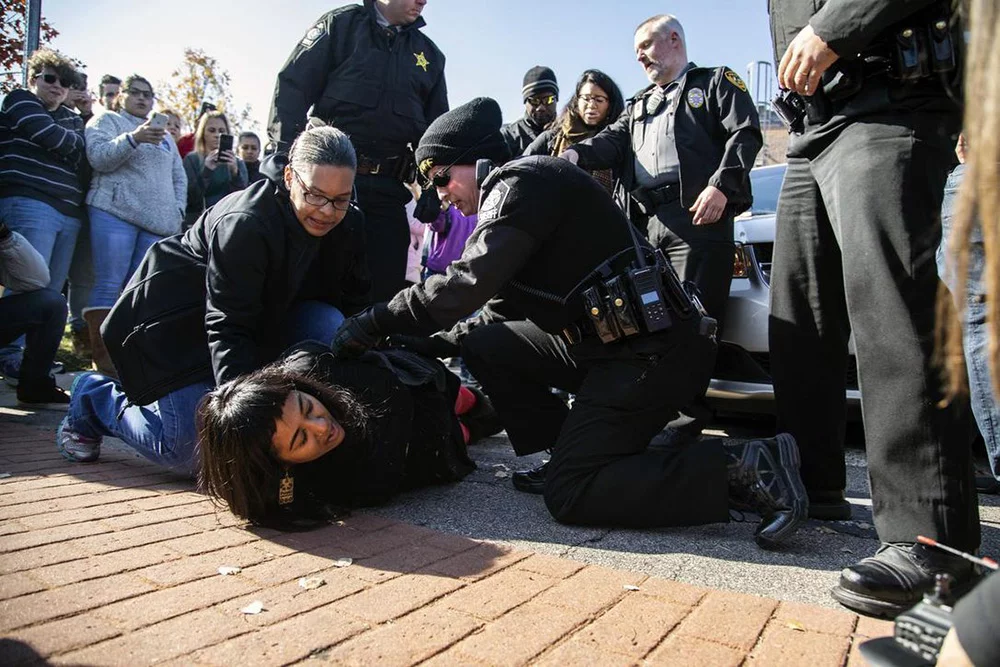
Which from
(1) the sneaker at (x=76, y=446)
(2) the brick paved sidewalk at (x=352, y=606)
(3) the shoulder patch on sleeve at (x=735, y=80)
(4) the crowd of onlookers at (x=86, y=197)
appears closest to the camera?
(2) the brick paved sidewalk at (x=352, y=606)

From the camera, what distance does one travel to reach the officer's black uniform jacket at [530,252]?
2553 mm

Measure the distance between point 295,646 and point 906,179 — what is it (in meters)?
1.81

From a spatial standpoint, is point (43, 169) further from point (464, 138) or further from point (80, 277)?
point (464, 138)

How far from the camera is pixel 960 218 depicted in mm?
883

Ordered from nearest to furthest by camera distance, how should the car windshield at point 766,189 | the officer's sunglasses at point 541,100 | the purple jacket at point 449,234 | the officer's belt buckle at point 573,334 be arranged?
the officer's belt buckle at point 573,334, the car windshield at point 766,189, the purple jacket at point 449,234, the officer's sunglasses at point 541,100

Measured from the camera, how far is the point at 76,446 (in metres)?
3.34

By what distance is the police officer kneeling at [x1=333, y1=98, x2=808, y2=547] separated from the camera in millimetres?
2406

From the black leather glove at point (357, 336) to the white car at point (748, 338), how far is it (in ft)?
5.65

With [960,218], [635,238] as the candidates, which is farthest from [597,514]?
[960,218]

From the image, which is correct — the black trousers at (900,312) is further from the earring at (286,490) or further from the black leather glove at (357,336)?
the earring at (286,490)

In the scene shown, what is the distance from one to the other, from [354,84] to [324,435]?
2.41 m

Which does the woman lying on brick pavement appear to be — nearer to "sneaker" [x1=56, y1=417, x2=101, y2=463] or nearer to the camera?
"sneaker" [x1=56, y1=417, x2=101, y2=463]

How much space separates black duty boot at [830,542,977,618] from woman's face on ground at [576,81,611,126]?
124 inches

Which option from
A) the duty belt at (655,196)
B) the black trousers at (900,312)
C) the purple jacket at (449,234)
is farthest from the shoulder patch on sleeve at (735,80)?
the purple jacket at (449,234)
